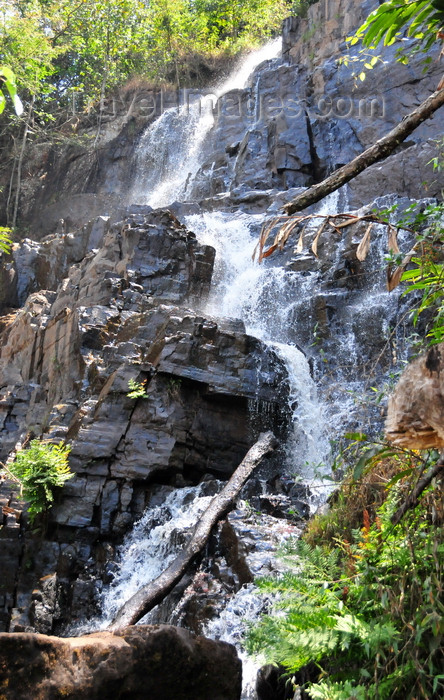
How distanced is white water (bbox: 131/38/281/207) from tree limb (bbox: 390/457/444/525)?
2170 centimetres

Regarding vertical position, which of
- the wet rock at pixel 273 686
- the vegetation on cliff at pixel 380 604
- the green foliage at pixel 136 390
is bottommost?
the wet rock at pixel 273 686

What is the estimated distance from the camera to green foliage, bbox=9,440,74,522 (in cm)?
879

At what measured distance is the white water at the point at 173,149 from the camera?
2538cm

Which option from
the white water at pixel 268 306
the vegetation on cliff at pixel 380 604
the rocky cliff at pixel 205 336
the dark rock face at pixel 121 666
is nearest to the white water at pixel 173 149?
the rocky cliff at pixel 205 336

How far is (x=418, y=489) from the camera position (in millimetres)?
3342

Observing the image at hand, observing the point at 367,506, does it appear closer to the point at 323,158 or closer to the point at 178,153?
the point at 323,158

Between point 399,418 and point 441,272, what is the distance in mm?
1684

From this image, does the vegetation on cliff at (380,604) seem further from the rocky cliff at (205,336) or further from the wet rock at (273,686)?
the rocky cliff at (205,336)

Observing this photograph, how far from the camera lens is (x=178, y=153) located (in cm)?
2659

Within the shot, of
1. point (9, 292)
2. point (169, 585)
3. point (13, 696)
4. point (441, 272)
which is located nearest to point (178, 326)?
point (169, 585)

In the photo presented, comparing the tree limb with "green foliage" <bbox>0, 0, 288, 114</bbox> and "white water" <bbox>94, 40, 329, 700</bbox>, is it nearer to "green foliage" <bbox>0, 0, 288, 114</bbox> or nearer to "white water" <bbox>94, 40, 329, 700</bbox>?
"white water" <bbox>94, 40, 329, 700</bbox>

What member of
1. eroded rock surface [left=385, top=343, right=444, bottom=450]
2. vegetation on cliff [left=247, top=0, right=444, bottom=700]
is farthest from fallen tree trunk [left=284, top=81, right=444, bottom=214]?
eroded rock surface [left=385, top=343, right=444, bottom=450]

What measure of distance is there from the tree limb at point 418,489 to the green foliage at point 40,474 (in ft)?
20.6

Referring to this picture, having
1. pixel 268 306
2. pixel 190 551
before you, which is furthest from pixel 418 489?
pixel 268 306
